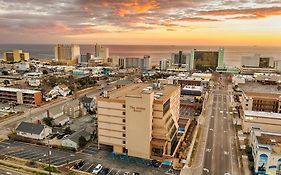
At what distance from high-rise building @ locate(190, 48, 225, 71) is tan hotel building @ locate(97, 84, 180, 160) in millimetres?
99472

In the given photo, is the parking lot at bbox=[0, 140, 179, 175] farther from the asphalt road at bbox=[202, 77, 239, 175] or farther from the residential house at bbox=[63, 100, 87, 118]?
the residential house at bbox=[63, 100, 87, 118]

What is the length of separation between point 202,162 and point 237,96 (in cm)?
4536

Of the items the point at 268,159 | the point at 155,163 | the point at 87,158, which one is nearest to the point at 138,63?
the point at 87,158

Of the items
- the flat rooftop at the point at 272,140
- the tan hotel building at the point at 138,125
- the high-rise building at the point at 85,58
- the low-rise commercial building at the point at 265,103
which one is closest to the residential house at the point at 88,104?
the tan hotel building at the point at 138,125

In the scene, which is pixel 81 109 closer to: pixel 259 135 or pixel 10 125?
pixel 10 125

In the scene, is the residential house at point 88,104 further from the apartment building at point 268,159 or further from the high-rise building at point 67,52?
the high-rise building at point 67,52

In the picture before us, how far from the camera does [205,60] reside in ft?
435

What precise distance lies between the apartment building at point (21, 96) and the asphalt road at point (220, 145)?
44675mm

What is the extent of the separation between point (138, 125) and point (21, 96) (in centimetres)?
4306

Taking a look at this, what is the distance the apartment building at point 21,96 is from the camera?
62188mm

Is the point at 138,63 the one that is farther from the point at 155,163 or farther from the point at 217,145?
the point at 155,163

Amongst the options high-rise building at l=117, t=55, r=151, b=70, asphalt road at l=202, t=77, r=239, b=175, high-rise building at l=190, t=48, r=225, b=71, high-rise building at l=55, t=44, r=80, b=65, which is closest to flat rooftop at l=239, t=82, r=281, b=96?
asphalt road at l=202, t=77, r=239, b=175

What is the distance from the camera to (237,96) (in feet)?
241

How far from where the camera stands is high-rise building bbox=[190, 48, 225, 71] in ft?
427
